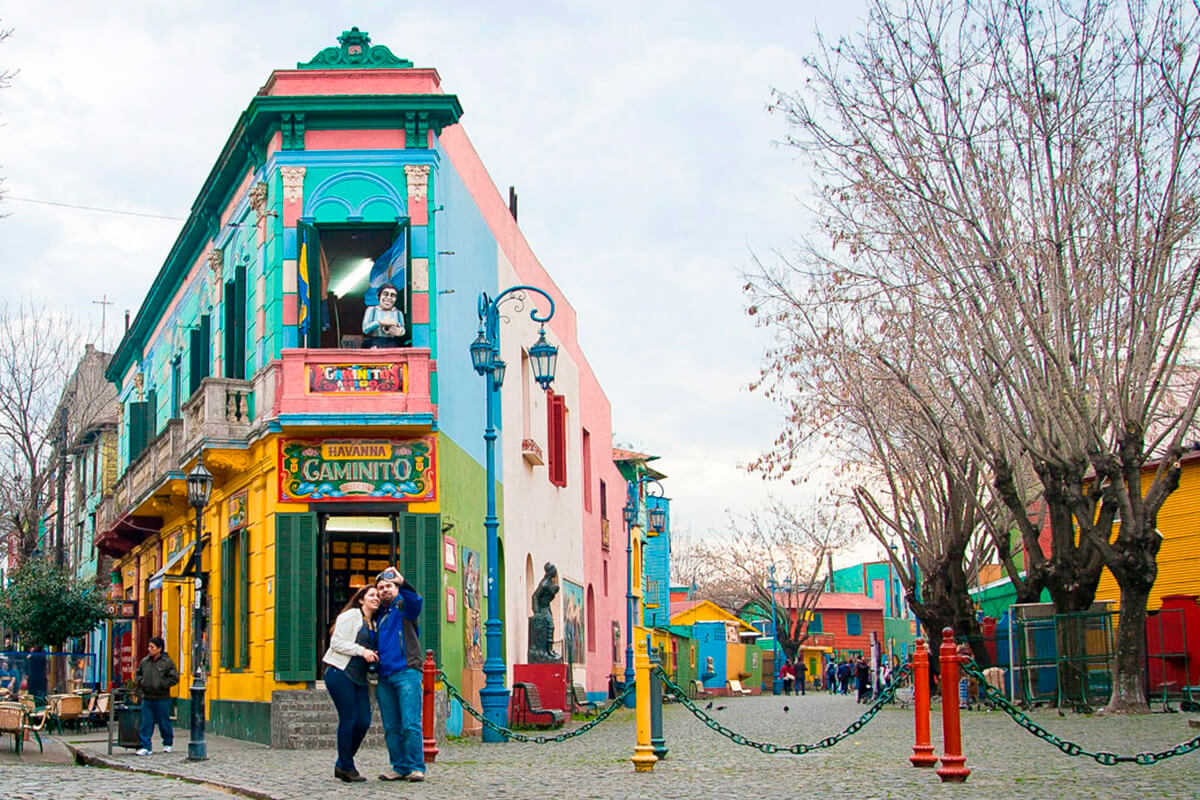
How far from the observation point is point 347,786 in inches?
444

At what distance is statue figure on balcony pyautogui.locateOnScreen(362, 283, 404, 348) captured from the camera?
63.7ft

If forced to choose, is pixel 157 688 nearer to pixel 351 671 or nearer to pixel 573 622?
pixel 351 671

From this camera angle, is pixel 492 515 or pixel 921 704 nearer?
pixel 921 704

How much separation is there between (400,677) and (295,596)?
25.1 ft

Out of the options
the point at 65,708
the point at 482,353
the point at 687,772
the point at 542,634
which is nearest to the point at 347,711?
the point at 687,772

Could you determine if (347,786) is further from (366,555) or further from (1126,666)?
(1126,666)

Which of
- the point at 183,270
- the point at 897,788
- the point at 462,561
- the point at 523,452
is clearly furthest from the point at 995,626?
the point at 897,788

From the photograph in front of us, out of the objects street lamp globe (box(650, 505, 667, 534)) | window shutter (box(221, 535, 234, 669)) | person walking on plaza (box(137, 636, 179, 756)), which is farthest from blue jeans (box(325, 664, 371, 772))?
street lamp globe (box(650, 505, 667, 534))

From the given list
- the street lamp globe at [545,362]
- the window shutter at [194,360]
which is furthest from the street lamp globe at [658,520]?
the street lamp globe at [545,362]

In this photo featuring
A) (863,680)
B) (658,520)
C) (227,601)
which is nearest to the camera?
(227,601)

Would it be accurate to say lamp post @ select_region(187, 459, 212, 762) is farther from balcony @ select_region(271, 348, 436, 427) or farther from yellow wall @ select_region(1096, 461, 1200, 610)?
yellow wall @ select_region(1096, 461, 1200, 610)

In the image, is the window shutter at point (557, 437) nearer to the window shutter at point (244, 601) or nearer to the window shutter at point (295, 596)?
the window shutter at point (244, 601)

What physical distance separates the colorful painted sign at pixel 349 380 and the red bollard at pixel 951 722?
9500 millimetres

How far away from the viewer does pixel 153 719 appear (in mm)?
16734
